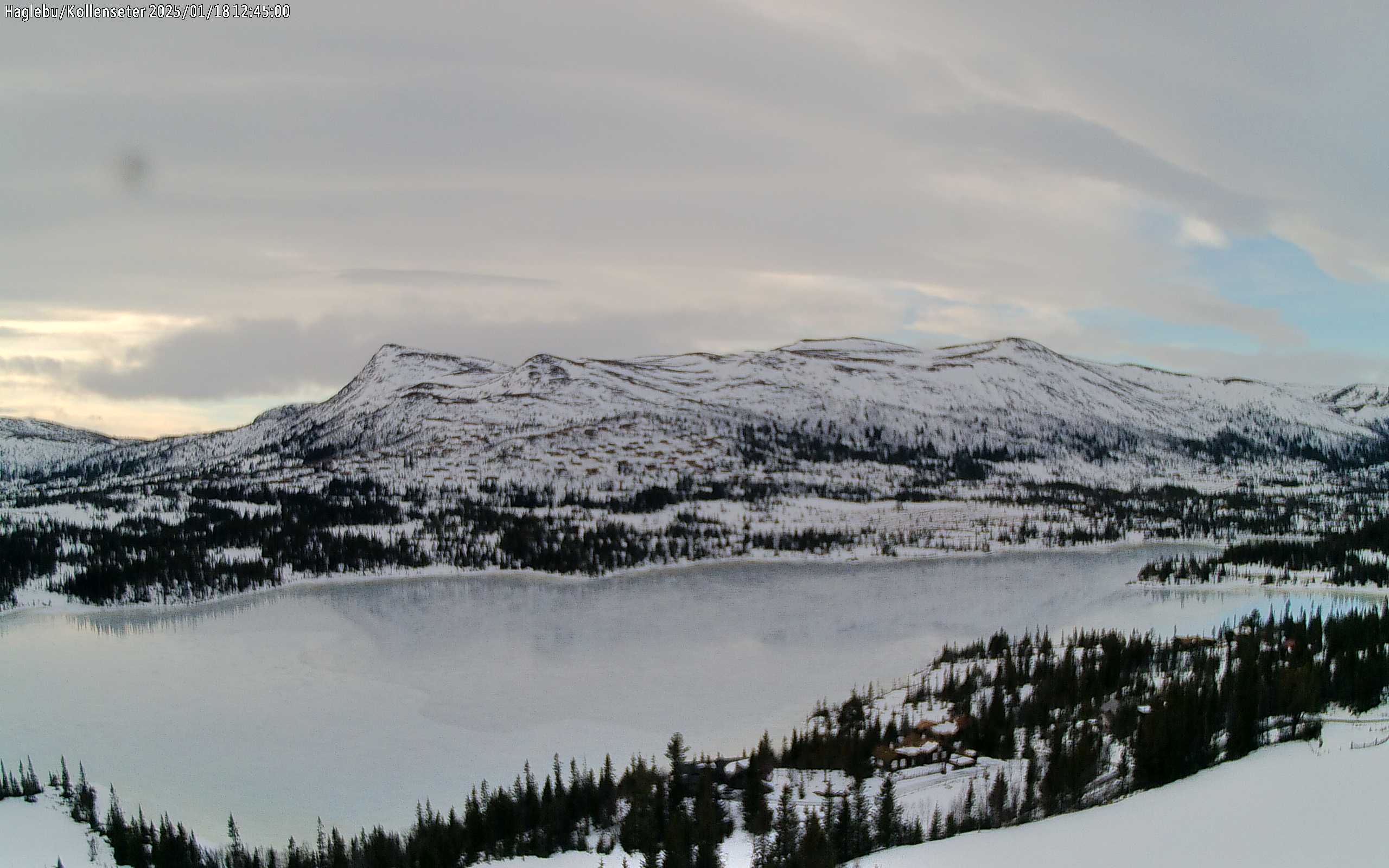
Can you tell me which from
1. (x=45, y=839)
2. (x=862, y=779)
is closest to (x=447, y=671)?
(x=45, y=839)

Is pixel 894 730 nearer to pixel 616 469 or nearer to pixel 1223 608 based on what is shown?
pixel 1223 608

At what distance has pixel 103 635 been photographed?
73.1m

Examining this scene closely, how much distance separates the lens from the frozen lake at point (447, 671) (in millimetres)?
38500

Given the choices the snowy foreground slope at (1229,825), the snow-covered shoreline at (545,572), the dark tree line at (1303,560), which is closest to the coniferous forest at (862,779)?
the snowy foreground slope at (1229,825)

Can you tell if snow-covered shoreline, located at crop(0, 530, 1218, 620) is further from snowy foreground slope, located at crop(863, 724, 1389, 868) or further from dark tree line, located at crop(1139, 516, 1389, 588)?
snowy foreground slope, located at crop(863, 724, 1389, 868)

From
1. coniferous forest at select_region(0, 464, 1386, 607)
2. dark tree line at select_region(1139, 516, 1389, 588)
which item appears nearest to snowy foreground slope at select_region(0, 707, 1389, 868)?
dark tree line at select_region(1139, 516, 1389, 588)

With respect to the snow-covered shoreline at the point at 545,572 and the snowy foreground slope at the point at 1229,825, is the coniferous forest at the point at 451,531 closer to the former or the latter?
the snow-covered shoreline at the point at 545,572

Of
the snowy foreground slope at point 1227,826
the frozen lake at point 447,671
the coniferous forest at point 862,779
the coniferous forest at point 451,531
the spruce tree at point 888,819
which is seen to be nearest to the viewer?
the snowy foreground slope at point 1227,826

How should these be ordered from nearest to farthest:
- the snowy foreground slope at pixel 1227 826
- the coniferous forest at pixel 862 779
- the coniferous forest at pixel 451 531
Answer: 1. the snowy foreground slope at pixel 1227 826
2. the coniferous forest at pixel 862 779
3. the coniferous forest at pixel 451 531

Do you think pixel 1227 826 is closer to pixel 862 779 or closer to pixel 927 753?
pixel 862 779

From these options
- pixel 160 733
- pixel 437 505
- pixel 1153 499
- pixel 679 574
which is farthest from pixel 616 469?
pixel 160 733

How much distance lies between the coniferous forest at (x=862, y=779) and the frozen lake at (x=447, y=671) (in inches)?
112

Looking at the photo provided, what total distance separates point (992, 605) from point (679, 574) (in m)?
37.0

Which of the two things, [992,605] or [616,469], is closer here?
[992,605]
